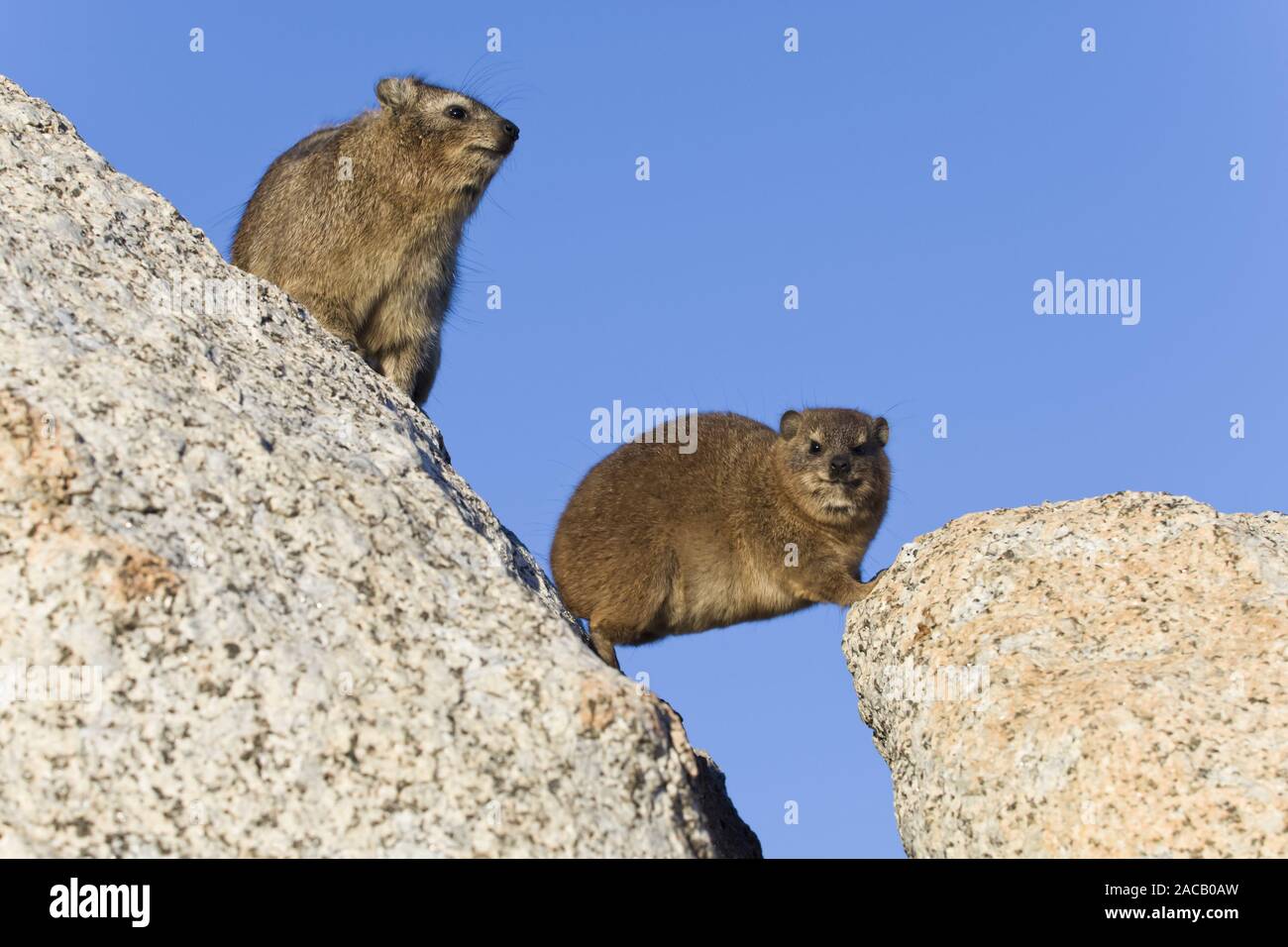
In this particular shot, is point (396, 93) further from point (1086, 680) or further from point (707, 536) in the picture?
point (1086, 680)

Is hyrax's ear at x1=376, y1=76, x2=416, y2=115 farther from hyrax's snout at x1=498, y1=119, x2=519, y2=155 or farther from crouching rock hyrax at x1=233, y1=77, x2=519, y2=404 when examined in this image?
hyrax's snout at x1=498, y1=119, x2=519, y2=155

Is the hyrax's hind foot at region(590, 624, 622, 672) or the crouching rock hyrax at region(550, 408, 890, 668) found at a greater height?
the crouching rock hyrax at region(550, 408, 890, 668)

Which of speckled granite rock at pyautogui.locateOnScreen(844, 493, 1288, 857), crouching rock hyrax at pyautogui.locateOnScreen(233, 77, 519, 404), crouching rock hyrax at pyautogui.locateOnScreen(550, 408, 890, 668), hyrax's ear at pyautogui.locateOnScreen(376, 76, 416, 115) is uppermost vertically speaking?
hyrax's ear at pyautogui.locateOnScreen(376, 76, 416, 115)

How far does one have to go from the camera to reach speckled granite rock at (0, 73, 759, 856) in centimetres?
443

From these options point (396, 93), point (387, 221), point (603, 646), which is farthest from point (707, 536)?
point (396, 93)

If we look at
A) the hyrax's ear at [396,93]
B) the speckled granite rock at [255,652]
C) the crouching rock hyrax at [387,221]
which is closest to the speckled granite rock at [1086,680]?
the speckled granite rock at [255,652]

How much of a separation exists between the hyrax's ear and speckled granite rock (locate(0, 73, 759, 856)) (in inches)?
A: 200

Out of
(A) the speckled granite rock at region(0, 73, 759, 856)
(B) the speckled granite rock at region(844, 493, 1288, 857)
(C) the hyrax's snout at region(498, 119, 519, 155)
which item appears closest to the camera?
(A) the speckled granite rock at region(0, 73, 759, 856)

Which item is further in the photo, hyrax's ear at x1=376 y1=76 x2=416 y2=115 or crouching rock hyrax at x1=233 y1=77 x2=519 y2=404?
hyrax's ear at x1=376 y1=76 x2=416 y2=115

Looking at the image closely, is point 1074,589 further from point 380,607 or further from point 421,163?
point 421,163

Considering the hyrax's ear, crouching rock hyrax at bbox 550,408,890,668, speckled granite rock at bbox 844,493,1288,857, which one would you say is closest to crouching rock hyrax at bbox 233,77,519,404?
the hyrax's ear

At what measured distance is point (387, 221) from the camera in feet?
33.8
